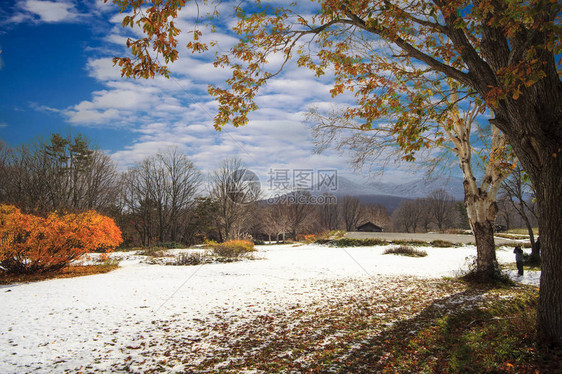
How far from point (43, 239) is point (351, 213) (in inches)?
2468

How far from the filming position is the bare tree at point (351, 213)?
65500 mm

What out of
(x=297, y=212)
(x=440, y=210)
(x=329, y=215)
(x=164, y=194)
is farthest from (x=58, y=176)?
(x=440, y=210)

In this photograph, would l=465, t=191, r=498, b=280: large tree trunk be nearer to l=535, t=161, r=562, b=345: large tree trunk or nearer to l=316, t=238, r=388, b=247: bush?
l=535, t=161, r=562, b=345: large tree trunk

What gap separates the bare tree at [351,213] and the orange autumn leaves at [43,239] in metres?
59.0

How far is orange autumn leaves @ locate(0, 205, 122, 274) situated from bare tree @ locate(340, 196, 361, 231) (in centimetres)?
5896

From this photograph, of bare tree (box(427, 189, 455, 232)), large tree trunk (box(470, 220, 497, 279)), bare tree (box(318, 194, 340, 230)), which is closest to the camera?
large tree trunk (box(470, 220, 497, 279))

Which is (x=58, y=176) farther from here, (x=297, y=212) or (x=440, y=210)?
(x=440, y=210)

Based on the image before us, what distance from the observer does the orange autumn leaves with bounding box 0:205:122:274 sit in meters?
9.20

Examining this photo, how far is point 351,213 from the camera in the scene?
6738cm

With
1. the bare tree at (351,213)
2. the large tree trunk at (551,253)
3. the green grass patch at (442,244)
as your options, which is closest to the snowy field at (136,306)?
the large tree trunk at (551,253)

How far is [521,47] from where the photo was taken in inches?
138

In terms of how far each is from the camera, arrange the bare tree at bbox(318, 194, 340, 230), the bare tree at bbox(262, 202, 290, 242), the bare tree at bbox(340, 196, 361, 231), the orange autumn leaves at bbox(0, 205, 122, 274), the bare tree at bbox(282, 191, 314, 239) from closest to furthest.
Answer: the orange autumn leaves at bbox(0, 205, 122, 274) < the bare tree at bbox(262, 202, 290, 242) < the bare tree at bbox(282, 191, 314, 239) < the bare tree at bbox(340, 196, 361, 231) < the bare tree at bbox(318, 194, 340, 230)

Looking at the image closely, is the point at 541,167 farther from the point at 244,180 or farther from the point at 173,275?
the point at 244,180

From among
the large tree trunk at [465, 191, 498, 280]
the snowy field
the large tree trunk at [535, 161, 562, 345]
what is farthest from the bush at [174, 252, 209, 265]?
the large tree trunk at [535, 161, 562, 345]
